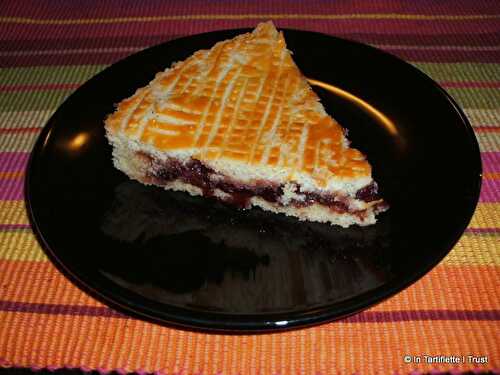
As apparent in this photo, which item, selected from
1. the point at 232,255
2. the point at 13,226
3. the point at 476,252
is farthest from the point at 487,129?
the point at 13,226

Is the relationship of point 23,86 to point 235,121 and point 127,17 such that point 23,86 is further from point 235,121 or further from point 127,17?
point 235,121

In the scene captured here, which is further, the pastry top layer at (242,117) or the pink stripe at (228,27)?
the pink stripe at (228,27)

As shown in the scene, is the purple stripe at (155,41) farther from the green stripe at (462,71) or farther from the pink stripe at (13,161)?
the pink stripe at (13,161)

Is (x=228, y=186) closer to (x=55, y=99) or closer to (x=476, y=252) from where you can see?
(x=476, y=252)

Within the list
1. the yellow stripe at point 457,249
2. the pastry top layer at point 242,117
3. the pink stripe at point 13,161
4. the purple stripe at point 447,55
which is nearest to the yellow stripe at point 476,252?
the yellow stripe at point 457,249

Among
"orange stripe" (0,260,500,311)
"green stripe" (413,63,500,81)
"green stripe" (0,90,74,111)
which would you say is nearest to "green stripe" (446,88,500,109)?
"green stripe" (413,63,500,81)

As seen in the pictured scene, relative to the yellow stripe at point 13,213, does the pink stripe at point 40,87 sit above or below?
above

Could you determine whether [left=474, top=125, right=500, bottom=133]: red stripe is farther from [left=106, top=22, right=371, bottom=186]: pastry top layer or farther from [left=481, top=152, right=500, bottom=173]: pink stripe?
[left=106, top=22, right=371, bottom=186]: pastry top layer
